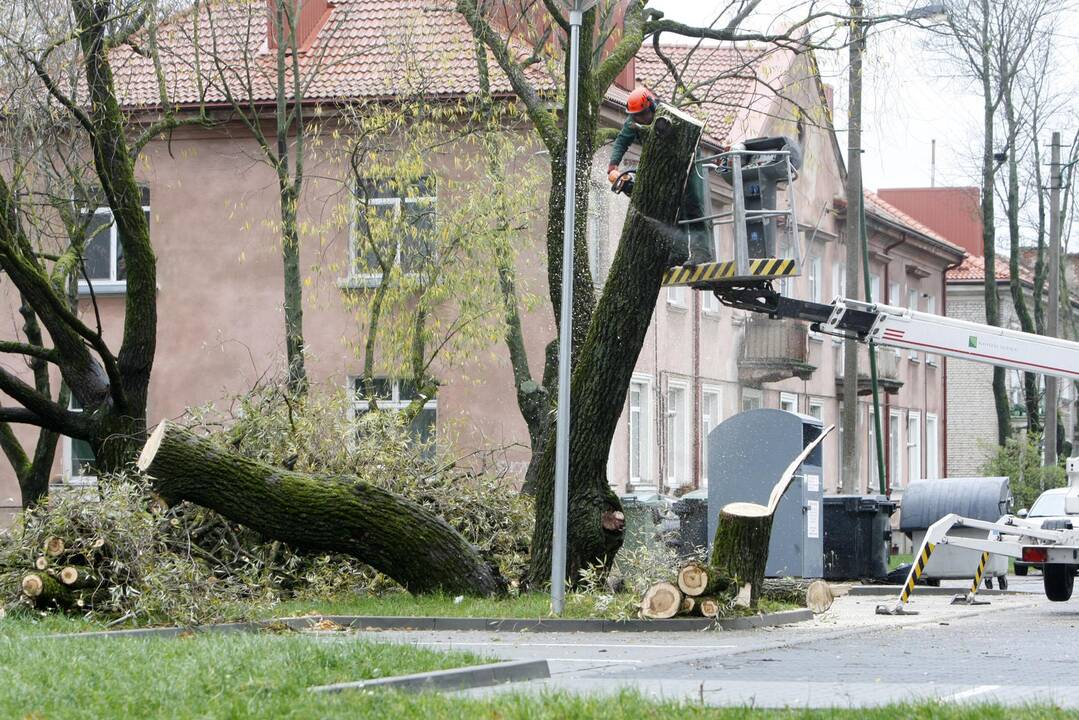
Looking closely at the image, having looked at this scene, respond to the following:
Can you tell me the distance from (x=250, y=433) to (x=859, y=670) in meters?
9.18

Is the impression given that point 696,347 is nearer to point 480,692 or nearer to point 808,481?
point 808,481

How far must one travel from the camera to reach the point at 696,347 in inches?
1364

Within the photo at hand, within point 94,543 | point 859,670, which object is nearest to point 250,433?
point 94,543

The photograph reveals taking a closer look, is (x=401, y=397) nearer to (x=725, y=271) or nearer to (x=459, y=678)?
(x=725, y=271)

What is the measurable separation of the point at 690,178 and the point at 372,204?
32.9 feet

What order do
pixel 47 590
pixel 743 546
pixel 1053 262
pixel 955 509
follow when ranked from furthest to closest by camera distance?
pixel 1053 262 → pixel 955 509 → pixel 743 546 → pixel 47 590

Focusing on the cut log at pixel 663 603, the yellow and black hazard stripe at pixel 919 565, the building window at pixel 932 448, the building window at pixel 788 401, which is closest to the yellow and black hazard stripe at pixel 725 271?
the cut log at pixel 663 603

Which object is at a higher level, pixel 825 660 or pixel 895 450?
pixel 895 450

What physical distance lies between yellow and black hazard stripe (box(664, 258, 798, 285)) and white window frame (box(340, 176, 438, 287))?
8.55 meters

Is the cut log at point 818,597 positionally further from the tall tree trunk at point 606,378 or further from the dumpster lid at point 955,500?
the dumpster lid at point 955,500

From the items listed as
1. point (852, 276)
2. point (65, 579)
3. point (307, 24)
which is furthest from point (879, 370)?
point (65, 579)

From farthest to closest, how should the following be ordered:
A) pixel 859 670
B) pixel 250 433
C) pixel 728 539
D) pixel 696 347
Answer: pixel 696 347 → pixel 250 433 → pixel 728 539 → pixel 859 670

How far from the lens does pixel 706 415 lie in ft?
117

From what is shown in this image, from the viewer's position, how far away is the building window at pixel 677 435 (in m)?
33.7
